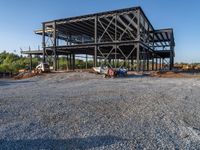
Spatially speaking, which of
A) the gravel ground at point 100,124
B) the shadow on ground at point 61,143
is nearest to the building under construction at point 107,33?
the gravel ground at point 100,124

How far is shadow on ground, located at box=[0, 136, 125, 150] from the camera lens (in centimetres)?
424

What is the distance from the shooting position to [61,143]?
4414 millimetres

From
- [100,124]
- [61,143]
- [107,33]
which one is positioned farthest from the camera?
[107,33]

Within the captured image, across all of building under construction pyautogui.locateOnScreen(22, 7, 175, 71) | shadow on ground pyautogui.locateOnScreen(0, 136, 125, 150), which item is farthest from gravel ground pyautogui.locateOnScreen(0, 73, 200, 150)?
building under construction pyautogui.locateOnScreen(22, 7, 175, 71)

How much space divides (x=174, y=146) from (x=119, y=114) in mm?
2390

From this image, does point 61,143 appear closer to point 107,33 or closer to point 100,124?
point 100,124

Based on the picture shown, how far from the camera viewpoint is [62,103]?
8016 mm

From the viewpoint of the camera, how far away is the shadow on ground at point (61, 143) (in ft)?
13.9

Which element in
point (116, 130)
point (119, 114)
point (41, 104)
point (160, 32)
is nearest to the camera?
point (116, 130)

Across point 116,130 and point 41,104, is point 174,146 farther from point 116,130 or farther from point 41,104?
point 41,104

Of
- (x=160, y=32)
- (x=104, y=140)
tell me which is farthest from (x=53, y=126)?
(x=160, y=32)

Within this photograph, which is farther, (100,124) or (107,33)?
(107,33)

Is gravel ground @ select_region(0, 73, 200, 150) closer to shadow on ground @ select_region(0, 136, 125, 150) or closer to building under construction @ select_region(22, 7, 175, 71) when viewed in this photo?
shadow on ground @ select_region(0, 136, 125, 150)

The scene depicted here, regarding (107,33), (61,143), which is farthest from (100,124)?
(107,33)
